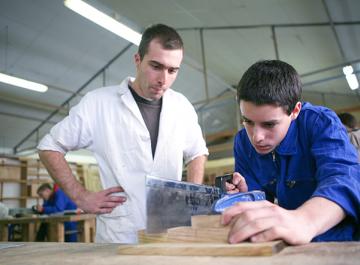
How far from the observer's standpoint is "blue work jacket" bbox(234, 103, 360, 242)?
2.92ft

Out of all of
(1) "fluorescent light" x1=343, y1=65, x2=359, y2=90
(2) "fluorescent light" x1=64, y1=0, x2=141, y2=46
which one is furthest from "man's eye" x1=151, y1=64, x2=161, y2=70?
(1) "fluorescent light" x1=343, y1=65, x2=359, y2=90

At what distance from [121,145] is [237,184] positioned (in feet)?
2.30

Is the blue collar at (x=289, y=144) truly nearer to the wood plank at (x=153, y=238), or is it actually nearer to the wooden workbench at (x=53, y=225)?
the wood plank at (x=153, y=238)

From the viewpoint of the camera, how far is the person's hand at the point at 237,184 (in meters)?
1.27

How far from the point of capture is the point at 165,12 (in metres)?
6.37

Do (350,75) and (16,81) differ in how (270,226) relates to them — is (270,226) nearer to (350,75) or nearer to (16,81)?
(16,81)

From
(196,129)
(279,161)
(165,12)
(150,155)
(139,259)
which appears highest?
(165,12)

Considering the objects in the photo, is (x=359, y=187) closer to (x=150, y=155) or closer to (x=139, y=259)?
(x=139, y=259)

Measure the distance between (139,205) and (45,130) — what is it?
1011 centimetres

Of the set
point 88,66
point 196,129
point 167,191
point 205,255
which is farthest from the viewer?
point 88,66

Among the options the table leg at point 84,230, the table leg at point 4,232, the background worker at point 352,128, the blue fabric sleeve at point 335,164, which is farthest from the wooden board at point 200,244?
the table leg at point 4,232

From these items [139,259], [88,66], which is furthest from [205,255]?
[88,66]

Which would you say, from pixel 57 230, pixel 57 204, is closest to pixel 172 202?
pixel 57 230

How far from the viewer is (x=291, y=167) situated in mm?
1169
